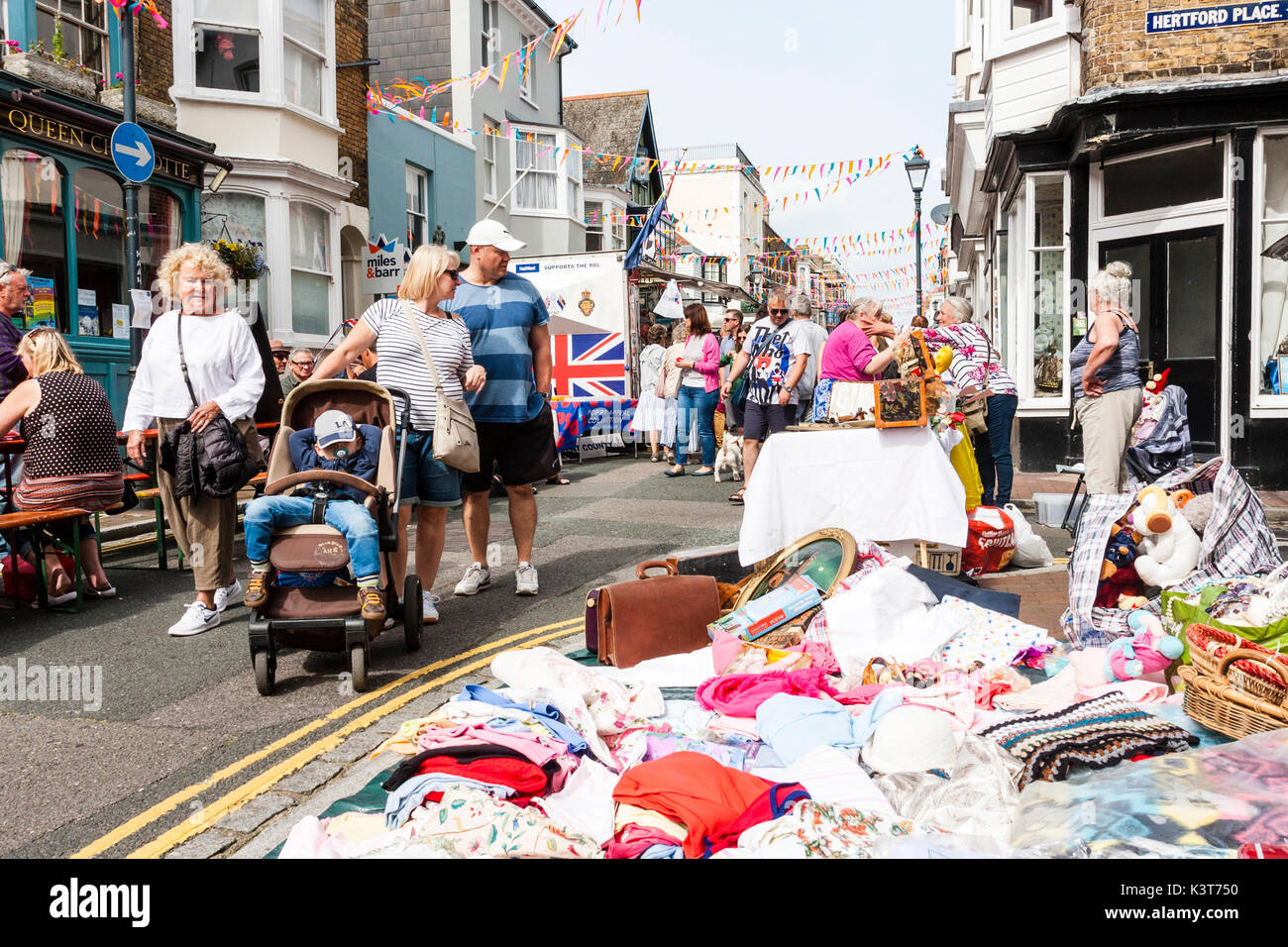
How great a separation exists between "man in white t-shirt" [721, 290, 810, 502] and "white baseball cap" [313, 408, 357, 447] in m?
4.83

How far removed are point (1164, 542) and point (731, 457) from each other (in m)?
7.96

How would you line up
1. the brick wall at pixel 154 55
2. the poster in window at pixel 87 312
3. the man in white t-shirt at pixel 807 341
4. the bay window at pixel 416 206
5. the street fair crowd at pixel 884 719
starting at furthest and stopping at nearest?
1. the bay window at pixel 416 206
2. the brick wall at pixel 154 55
3. the poster in window at pixel 87 312
4. the man in white t-shirt at pixel 807 341
5. the street fair crowd at pixel 884 719

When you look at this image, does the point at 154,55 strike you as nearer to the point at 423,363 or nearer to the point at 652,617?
the point at 423,363

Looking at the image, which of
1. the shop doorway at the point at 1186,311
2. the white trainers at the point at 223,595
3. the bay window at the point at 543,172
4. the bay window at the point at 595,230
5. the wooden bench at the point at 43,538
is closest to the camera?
the white trainers at the point at 223,595

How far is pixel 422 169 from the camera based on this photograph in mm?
22281

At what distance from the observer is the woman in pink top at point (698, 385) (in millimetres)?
13094

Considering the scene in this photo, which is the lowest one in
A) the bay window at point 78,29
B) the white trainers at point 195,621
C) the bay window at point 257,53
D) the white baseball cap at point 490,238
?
the white trainers at point 195,621

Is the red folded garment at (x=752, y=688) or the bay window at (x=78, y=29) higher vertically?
the bay window at (x=78, y=29)

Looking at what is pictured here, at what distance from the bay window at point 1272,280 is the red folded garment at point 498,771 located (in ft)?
35.4

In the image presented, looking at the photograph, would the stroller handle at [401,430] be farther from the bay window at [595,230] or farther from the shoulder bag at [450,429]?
the bay window at [595,230]

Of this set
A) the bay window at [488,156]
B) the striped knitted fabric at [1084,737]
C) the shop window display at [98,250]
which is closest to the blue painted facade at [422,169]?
the bay window at [488,156]

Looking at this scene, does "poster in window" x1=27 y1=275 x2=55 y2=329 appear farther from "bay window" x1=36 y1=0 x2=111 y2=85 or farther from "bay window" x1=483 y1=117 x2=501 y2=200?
"bay window" x1=483 y1=117 x2=501 y2=200

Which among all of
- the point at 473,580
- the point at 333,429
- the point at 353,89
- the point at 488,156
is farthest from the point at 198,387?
the point at 488,156

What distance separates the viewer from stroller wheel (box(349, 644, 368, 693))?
465 cm
